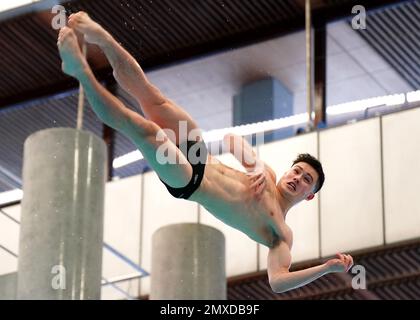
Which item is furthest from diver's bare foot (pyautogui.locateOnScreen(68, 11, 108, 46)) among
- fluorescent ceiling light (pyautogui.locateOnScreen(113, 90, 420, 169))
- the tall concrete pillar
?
fluorescent ceiling light (pyautogui.locateOnScreen(113, 90, 420, 169))

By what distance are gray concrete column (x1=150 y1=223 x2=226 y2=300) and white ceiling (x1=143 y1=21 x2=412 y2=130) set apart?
4.25 meters

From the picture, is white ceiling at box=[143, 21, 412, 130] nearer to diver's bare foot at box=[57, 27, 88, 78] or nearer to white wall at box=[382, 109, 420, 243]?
white wall at box=[382, 109, 420, 243]

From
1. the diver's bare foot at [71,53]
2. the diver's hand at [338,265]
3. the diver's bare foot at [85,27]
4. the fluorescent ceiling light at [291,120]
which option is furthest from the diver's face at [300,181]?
the fluorescent ceiling light at [291,120]

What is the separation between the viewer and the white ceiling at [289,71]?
2020cm

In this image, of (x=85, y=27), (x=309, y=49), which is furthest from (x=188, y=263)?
(x=85, y=27)

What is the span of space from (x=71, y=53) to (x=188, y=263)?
8.27 metres

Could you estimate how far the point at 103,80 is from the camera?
18516 millimetres

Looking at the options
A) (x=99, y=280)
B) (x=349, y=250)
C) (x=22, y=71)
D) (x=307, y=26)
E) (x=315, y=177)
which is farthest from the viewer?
(x=22, y=71)

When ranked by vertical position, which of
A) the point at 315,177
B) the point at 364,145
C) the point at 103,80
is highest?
the point at 103,80

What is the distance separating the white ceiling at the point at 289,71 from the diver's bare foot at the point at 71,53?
11481 millimetres

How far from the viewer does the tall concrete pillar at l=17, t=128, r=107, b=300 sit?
14297mm
